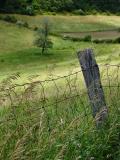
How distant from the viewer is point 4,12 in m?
86.6

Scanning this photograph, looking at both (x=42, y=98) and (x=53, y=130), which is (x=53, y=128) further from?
(x=42, y=98)

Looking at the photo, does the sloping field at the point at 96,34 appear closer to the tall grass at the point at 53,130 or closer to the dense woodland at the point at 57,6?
the dense woodland at the point at 57,6

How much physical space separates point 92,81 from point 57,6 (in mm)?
90917

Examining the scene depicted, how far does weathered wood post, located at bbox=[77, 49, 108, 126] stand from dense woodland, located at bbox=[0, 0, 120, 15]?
3213 inches

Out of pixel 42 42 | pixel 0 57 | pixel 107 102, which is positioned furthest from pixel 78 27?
pixel 107 102

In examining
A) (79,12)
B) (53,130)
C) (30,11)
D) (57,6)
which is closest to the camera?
(53,130)

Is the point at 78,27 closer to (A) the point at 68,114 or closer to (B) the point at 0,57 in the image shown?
(B) the point at 0,57

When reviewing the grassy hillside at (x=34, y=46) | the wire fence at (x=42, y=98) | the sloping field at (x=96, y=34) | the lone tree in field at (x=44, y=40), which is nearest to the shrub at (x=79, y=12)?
the grassy hillside at (x=34, y=46)

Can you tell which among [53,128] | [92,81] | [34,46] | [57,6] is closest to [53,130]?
[53,128]

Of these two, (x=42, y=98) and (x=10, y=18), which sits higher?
(x=10, y=18)

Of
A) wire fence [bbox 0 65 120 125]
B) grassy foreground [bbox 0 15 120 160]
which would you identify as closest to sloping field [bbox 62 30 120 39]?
wire fence [bbox 0 65 120 125]

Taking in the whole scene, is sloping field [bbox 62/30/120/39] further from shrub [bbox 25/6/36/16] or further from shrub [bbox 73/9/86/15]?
shrub [bbox 73/9/86/15]

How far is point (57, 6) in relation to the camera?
316 ft

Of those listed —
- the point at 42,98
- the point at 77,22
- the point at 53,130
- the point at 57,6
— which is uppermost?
the point at 57,6
